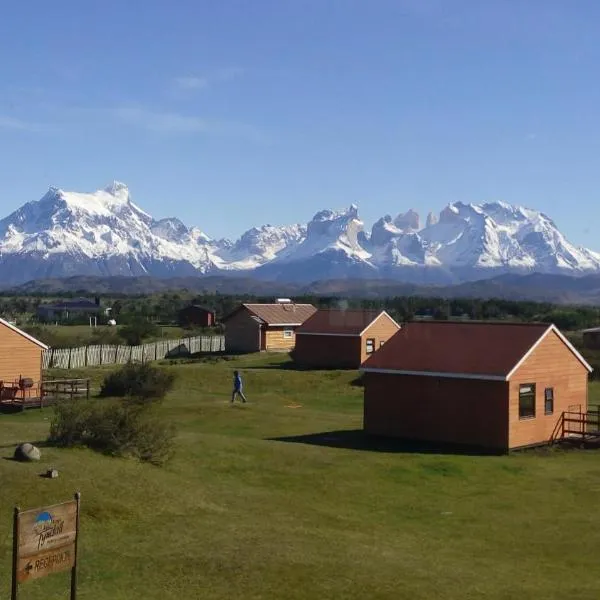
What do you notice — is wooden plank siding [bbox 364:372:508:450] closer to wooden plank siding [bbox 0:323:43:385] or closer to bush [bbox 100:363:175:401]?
bush [bbox 100:363:175:401]

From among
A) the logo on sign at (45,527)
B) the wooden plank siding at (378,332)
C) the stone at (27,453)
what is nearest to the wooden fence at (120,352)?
the wooden plank siding at (378,332)

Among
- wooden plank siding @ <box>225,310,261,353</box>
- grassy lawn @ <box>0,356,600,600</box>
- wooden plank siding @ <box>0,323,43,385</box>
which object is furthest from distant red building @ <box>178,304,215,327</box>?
grassy lawn @ <box>0,356,600,600</box>

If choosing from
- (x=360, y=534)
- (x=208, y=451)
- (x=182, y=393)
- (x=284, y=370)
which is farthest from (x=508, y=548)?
(x=284, y=370)

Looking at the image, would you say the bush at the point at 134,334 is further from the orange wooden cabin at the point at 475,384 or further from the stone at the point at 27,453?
the stone at the point at 27,453

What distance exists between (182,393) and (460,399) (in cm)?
2095

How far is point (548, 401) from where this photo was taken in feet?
124

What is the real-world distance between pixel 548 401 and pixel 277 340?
149 ft

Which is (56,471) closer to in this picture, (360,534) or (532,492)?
(360,534)

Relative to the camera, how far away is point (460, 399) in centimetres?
3644

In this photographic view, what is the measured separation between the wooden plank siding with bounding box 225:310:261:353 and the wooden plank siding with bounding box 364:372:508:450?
138ft

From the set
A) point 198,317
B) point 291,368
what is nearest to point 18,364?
point 291,368

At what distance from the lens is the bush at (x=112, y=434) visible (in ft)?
90.7

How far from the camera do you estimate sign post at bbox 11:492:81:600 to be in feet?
45.0

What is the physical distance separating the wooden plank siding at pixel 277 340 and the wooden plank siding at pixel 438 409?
42.3 metres
